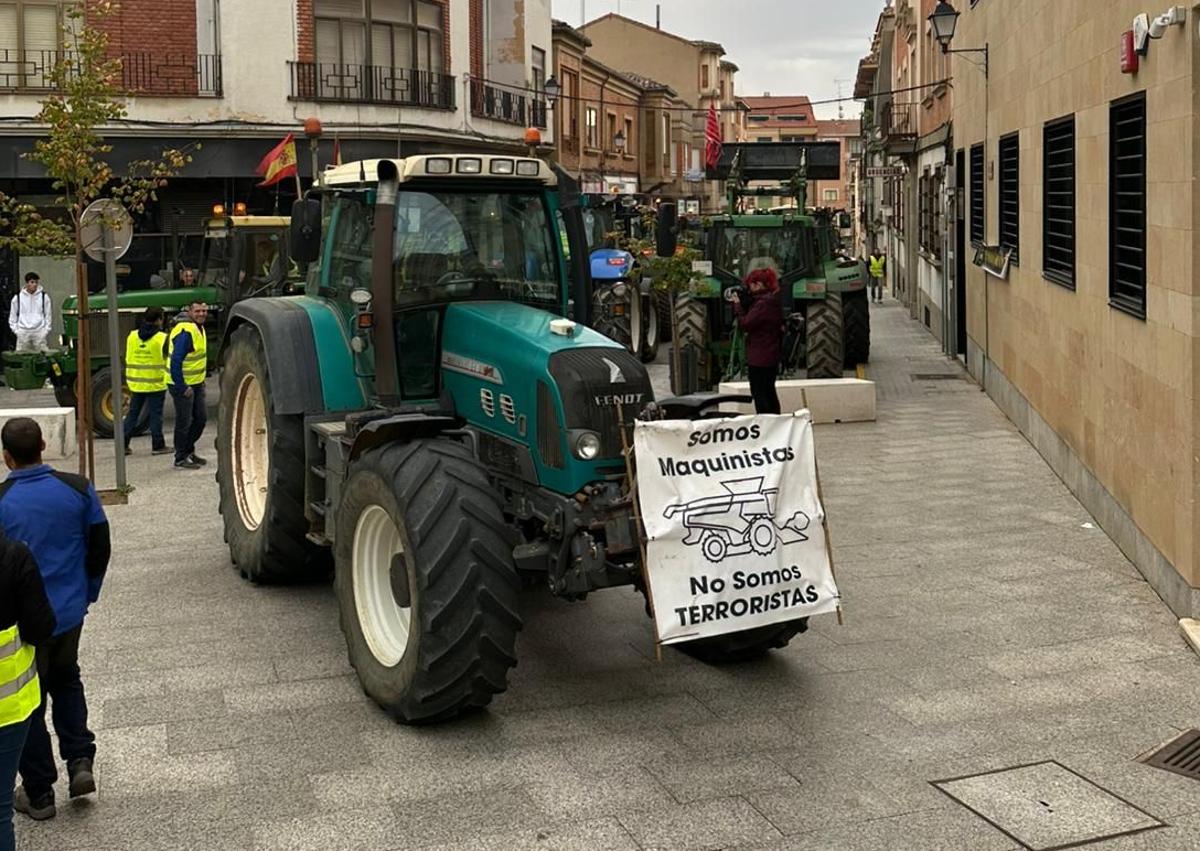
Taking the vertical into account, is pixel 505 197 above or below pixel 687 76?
below

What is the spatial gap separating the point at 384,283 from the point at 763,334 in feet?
23.4

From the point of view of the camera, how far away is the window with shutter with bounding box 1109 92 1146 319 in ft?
29.8

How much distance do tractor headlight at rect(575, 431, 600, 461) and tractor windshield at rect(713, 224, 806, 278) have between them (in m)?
12.8

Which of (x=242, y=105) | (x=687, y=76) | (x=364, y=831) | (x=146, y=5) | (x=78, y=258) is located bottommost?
(x=364, y=831)

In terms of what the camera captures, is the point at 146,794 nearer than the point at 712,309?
Yes

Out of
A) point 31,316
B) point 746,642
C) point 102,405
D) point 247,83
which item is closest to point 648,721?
point 746,642

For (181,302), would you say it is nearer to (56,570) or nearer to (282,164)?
(282,164)

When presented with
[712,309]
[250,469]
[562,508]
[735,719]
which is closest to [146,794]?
[562,508]

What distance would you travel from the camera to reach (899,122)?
34375mm

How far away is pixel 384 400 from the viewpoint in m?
7.78

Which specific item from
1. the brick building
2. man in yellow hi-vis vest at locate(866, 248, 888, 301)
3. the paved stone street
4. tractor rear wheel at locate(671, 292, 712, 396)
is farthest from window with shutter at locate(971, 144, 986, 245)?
man in yellow hi-vis vest at locate(866, 248, 888, 301)

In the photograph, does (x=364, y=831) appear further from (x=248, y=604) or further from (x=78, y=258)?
(x=78, y=258)

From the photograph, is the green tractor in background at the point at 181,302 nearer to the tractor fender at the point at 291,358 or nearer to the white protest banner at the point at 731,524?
the tractor fender at the point at 291,358

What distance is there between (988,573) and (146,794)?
18.3 feet
